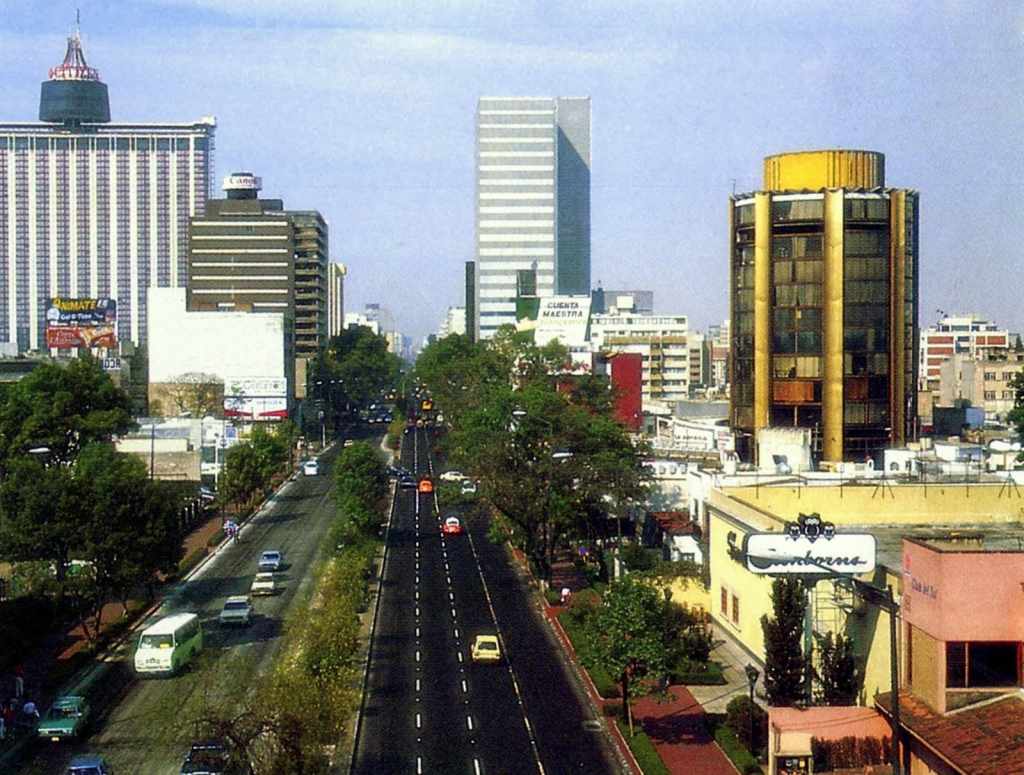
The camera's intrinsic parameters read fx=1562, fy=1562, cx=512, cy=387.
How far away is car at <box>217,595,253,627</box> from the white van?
5.88 meters

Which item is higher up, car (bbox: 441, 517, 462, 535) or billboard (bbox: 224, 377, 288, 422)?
billboard (bbox: 224, 377, 288, 422)

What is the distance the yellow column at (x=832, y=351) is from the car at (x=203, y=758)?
203 ft

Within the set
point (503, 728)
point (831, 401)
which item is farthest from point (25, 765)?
point (831, 401)

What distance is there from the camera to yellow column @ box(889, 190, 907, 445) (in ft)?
304

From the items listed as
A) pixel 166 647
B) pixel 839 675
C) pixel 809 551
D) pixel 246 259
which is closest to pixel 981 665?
pixel 839 675

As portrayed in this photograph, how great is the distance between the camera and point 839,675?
40.1m

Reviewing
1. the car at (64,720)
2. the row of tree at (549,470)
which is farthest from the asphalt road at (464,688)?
the car at (64,720)

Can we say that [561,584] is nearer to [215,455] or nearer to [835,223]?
[835,223]

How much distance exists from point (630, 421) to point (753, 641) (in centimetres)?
8502

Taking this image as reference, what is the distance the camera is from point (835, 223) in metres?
92.2

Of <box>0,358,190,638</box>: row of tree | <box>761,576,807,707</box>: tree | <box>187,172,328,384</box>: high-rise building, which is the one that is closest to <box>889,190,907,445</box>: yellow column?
<box>0,358,190,638</box>: row of tree

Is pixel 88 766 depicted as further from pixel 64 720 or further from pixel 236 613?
pixel 236 613

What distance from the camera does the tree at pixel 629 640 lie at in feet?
143

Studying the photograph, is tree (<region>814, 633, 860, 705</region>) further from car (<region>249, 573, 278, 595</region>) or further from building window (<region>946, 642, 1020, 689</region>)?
car (<region>249, 573, 278, 595</region>)
